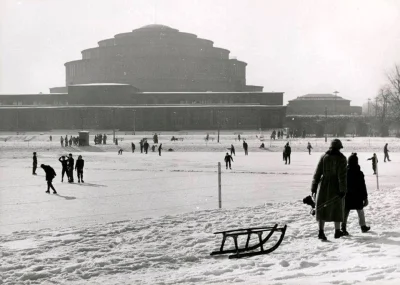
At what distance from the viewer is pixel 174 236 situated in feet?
25.1

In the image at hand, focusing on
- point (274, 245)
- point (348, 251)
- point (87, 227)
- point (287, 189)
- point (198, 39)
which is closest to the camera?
point (348, 251)

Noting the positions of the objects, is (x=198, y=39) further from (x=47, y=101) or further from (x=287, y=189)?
(x=287, y=189)

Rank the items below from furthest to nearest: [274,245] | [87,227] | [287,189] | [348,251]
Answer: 1. [287,189]
2. [87,227]
3. [274,245]
4. [348,251]

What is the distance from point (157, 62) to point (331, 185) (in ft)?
230

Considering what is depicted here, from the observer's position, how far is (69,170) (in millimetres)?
16547

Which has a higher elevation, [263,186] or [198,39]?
[198,39]

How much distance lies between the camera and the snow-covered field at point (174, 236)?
5418 mm

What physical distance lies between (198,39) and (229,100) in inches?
482

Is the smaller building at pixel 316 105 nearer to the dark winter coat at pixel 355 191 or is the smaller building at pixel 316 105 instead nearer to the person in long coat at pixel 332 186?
the dark winter coat at pixel 355 191

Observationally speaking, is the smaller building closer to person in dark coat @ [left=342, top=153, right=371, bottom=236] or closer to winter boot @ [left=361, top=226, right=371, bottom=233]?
person in dark coat @ [left=342, top=153, right=371, bottom=236]

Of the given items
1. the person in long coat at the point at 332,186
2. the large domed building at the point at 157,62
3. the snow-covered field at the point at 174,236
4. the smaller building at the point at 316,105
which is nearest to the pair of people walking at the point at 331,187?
the person in long coat at the point at 332,186

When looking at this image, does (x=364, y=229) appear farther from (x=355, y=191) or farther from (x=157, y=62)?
(x=157, y=62)

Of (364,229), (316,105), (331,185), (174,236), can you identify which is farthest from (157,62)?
(331,185)

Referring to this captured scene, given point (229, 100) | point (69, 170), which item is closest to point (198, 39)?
point (229, 100)
